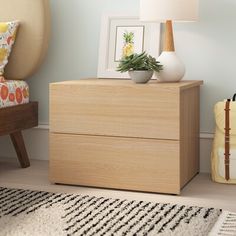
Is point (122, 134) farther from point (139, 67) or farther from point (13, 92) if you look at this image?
point (13, 92)

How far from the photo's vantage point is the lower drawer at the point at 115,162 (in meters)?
2.46

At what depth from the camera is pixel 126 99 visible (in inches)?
97.3

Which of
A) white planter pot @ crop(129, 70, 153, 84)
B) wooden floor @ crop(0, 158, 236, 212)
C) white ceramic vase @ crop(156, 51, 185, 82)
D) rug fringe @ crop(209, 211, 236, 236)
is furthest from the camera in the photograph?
white ceramic vase @ crop(156, 51, 185, 82)

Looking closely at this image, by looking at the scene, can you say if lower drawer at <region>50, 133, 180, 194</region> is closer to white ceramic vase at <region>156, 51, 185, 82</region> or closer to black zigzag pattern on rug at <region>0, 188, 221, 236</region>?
black zigzag pattern on rug at <region>0, 188, 221, 236</region>

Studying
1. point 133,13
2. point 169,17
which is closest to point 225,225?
point 169,17

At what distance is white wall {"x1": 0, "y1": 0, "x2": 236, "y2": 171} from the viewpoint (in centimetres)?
285

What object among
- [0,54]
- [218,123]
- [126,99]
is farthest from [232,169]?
[0,54]

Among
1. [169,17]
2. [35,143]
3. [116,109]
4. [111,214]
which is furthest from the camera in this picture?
[35,143]

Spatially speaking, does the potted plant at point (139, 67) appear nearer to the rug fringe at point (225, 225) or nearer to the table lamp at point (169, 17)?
the table lamp at point (169, 17)

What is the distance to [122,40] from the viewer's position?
297 cm

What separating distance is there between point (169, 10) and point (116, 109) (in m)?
0.53

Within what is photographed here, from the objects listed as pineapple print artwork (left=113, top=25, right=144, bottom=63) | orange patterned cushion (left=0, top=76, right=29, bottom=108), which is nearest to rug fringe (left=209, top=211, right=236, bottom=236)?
pineapple print artwork (left=113, top=25, right=144, bottom=63)

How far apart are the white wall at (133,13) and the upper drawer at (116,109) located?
508 millimetres

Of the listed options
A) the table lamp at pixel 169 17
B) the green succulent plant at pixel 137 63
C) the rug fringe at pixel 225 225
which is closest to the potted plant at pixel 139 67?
the green succulent plant at pixel 137 63
